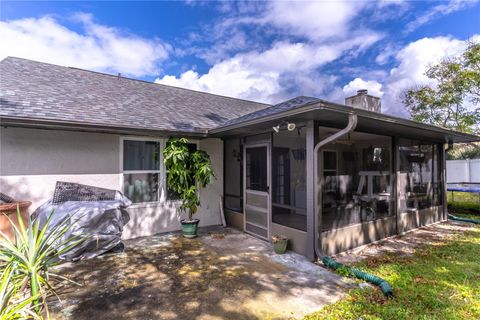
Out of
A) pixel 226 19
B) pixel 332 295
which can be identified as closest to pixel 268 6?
pixel 226 19

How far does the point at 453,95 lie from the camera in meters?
13.5

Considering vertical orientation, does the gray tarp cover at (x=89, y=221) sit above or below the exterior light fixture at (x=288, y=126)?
below

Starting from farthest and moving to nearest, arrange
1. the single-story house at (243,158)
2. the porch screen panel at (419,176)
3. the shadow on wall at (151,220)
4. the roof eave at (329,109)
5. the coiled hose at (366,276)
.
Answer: the porch screen panel at (419,176), the shadow on wall at (151,220), the single-story house at (243,158), the roof eave at (329,109), the coiled hose at (366,276)

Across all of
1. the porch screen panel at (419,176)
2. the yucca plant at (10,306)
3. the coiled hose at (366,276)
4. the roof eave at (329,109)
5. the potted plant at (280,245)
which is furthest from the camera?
the porch screen panel at (419,176)

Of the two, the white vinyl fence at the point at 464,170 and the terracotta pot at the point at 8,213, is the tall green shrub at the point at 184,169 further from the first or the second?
the white vinyl fence at the point at 464,170

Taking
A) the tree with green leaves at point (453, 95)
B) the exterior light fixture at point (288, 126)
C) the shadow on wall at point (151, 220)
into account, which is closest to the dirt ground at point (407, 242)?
the exterior light fixture at point (288, 126)

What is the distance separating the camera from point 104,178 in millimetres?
5395

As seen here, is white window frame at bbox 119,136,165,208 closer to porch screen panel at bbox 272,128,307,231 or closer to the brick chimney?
porch screen panel at bbox 272,128,307,231

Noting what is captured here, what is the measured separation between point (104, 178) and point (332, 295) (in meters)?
4.99

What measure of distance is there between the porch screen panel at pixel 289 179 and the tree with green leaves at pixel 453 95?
44.6 feet

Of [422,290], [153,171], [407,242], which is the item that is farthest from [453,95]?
[153,171]

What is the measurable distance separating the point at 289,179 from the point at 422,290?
2688mm

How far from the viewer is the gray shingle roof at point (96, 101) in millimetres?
4750

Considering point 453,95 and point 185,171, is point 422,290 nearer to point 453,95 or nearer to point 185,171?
point 185,171
